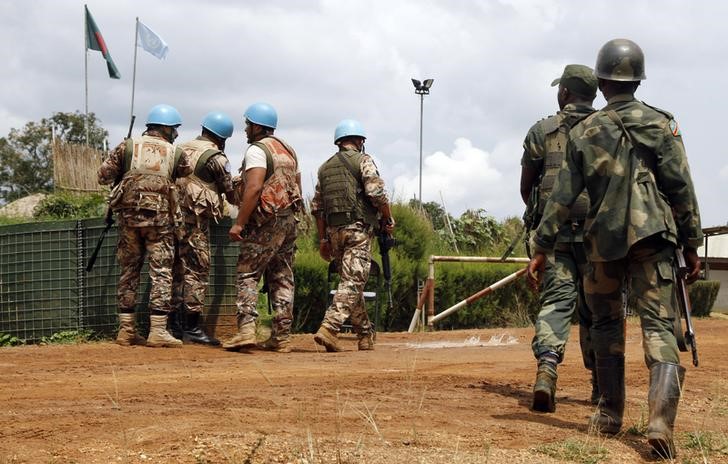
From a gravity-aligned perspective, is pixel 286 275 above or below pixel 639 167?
below

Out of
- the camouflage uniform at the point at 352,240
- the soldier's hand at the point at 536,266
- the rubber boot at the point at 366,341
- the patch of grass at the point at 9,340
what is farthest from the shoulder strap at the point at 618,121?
the patch of grass at the point at 9,340

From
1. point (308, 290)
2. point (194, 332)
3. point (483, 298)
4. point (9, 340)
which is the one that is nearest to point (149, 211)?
point (194, 332)

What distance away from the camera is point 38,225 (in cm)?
1174

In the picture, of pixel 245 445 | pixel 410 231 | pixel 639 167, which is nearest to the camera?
pixel 245 445

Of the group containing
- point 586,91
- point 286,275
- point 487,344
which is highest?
point 586,91

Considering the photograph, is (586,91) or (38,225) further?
(38,225)

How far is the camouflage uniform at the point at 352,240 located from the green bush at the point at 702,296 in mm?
13144

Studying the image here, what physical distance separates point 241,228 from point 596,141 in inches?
192

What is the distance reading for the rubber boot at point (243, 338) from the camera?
9.96 metres

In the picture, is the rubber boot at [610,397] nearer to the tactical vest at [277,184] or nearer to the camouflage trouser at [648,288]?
the camouflage trouser at [648,288]

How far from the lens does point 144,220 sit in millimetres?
10188

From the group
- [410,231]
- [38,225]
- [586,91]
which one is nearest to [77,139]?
[410,231]

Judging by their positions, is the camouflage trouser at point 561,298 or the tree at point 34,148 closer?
the camouflage trouser at point 561,298

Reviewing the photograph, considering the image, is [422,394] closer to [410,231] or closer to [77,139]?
[410,231]
